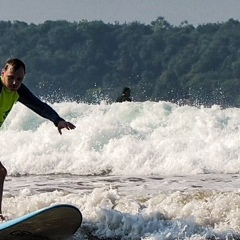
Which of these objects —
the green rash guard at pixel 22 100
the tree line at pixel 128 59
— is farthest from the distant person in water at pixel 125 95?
the tree line at pixel 128 59

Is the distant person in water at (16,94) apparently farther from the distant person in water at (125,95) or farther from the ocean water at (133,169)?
the distant person in water at (125,95)

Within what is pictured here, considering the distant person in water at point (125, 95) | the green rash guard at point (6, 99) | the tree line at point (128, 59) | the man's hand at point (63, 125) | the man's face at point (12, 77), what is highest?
the tree line at point (128, 59)

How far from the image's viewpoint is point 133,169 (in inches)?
462

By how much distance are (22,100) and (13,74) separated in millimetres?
311

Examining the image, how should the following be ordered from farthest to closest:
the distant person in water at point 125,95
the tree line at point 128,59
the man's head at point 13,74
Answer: the tree line at point 128,59
the distant person in water at point 125,95
the man's head at point 13,74

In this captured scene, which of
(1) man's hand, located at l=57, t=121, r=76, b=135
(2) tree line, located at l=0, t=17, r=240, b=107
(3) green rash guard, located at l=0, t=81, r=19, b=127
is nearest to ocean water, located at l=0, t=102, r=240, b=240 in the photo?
(1) man's hand, located at l=57, t=121, r=76, b=135

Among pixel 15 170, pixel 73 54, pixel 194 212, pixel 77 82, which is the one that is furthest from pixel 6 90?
pixel 73 54

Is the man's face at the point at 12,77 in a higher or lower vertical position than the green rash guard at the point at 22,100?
higher

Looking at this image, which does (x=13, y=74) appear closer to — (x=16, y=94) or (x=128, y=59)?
(x=16, y=94)

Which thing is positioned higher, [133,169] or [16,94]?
[133,169]

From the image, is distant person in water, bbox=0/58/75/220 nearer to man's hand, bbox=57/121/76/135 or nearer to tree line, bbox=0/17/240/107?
man's hand, bbox=57/121/76/135

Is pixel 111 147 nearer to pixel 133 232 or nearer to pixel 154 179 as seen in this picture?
pixel 154 179

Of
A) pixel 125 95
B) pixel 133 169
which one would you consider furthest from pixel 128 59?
pixel 133 169

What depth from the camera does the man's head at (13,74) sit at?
213 inches
